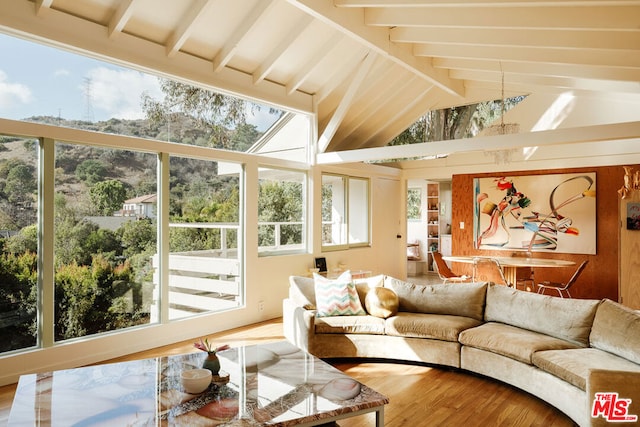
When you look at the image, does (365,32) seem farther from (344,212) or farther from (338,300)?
(344,212)

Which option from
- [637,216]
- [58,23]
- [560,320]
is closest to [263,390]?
[560,320]

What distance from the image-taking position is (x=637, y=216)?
6.04 m

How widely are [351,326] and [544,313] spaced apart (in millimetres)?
1744

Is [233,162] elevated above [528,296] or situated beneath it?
elevated above

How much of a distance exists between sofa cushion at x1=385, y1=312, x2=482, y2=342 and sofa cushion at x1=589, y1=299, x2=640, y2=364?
1.04m

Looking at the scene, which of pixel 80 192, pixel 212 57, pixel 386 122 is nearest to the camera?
pixel 80 192

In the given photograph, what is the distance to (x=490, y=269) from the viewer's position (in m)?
6.41

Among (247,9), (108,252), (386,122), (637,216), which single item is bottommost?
(108,252)

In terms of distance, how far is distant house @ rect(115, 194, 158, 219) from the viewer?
467 centimetres

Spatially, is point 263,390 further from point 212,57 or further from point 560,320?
point 212,57

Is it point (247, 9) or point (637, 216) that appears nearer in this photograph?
point (247, 9)

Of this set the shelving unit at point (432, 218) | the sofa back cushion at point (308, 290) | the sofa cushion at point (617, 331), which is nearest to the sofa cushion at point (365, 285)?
the sofa back cushion at point (308, 290)

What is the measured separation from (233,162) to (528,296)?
3.89m

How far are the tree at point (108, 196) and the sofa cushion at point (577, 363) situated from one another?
13.8 ft
